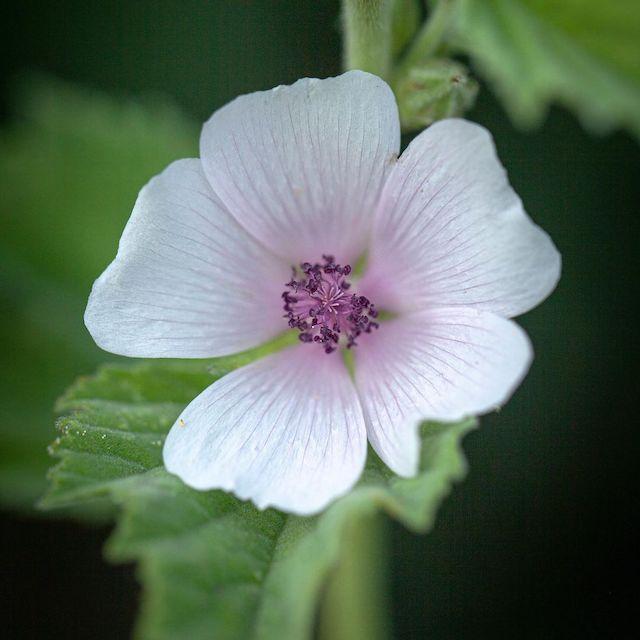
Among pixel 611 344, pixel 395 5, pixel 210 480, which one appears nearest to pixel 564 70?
pixel 395 5

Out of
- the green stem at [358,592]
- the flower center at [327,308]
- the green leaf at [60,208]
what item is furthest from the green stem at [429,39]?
the green leaf at [60,208]

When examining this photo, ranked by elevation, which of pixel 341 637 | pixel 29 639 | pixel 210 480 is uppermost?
pixel 210 480

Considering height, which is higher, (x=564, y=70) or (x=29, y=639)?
(x=564, y=70)

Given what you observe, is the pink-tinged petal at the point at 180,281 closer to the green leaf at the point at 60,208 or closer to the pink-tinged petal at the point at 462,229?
the pink-tinged petal at the point at 462,229

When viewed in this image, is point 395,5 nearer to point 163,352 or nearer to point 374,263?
point 374,263

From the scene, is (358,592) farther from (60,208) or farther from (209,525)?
A: (60,208)

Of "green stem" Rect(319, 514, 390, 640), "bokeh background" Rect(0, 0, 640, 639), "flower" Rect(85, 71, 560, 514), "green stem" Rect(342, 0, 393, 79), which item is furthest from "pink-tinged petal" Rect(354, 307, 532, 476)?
"bokeh background" Rect(0, 0, 640, 639)
